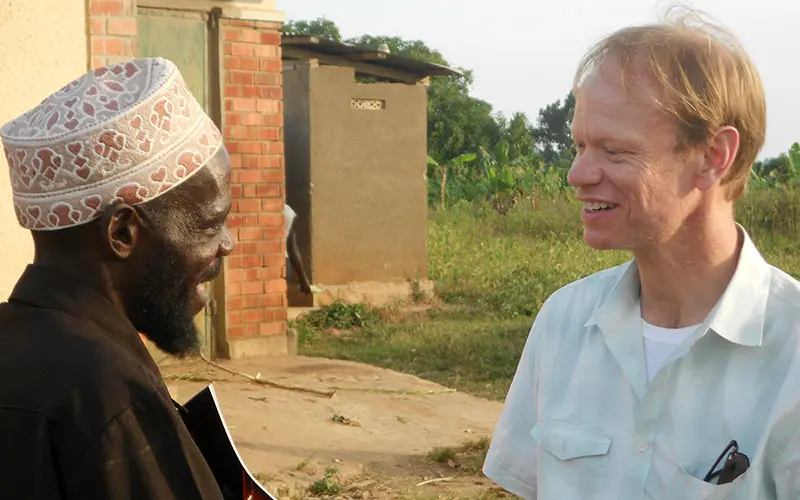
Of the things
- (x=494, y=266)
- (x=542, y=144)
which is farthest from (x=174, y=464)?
(x=542, y=144)

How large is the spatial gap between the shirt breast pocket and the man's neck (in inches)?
11.7

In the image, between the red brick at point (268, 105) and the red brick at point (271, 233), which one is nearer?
the red brick at point (268, 105)

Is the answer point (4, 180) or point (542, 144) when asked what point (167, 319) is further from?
point (542, 144)

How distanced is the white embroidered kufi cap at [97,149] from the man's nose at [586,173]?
0.74 m

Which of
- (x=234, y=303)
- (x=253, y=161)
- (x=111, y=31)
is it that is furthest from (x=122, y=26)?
(x=234, y=303)

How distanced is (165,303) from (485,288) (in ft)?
35.4

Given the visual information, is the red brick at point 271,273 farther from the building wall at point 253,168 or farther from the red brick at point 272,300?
the red brick at point 272,300

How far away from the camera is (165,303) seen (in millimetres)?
2105

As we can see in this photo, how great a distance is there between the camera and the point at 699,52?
2141 mm

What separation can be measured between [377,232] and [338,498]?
654 cm

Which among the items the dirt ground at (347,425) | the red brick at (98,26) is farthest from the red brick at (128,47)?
the dirt ground at (347,425)

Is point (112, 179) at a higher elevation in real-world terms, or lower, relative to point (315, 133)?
higher

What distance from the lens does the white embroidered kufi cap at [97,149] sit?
77.0 inches

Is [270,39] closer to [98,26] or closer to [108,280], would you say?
[98,26]
